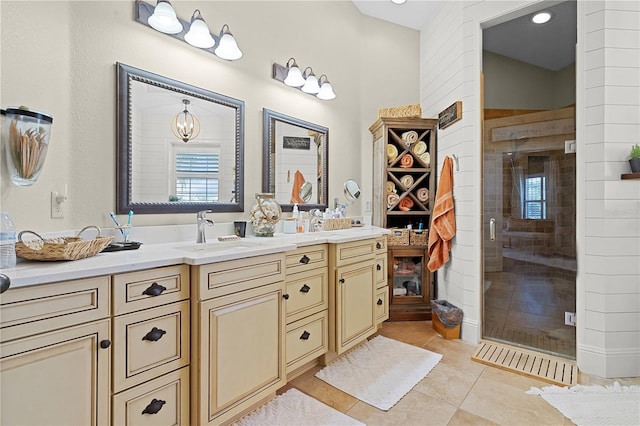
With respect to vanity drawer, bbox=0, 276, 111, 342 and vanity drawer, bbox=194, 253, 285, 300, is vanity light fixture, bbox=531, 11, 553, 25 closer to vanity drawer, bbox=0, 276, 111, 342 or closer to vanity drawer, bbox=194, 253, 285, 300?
vanity drawer, bbox=194, 253, 285, 300

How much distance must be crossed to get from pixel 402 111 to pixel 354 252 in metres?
1.77

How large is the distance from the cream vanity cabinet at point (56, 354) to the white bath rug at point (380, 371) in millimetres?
1389

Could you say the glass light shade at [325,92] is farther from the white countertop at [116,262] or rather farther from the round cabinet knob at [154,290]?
the round cabinet knob at [154,290]

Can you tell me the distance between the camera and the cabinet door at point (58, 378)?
1.02m

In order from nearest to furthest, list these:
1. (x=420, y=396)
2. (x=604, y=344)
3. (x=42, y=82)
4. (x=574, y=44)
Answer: (x=42, y=82) < (x=420, y=396) < (x=604, y=344) < (x=574, y=44)

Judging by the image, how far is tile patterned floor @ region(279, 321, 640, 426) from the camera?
1.76 meters

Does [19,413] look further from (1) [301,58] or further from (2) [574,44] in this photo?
(2) [574,44]

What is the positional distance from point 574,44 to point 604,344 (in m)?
2.22

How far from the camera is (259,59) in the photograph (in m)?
2.55

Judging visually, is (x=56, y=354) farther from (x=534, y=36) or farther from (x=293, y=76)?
(x=534, y=36)

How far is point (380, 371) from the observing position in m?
2.27

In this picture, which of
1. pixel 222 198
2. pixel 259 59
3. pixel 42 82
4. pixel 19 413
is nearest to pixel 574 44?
pixel 259 59

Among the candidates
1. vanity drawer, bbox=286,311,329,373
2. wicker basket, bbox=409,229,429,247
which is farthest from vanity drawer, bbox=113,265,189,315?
wicker basket, bbox=409,229,429,247

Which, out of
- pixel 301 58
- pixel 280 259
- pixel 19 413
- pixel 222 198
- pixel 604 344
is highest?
pixel 301 58
